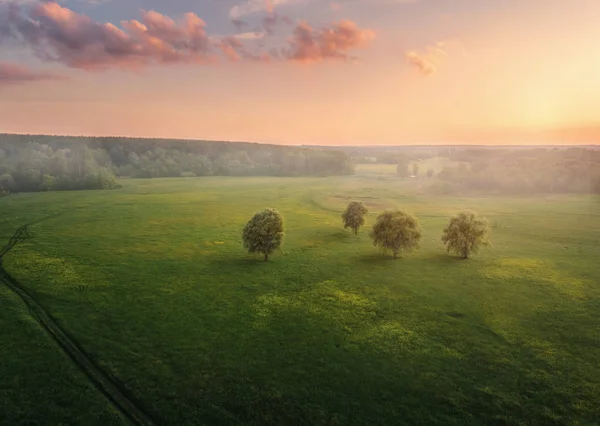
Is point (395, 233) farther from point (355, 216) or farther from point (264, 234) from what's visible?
point (264, 234)

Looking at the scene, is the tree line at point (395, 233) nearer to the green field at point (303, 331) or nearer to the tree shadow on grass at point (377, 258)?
the tree shadow on grass at point (377, 258)

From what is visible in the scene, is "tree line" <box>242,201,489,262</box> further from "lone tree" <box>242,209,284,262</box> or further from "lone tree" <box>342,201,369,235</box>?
"lone tree" <box>342,201,369,235</box>

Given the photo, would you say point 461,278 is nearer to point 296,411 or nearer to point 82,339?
point 296,411

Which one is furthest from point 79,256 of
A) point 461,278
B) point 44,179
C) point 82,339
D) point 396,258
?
point 44,179

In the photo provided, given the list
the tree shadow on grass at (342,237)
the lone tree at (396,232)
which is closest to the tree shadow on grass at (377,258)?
the lone tree at (396,232)

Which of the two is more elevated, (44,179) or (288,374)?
(44,179)

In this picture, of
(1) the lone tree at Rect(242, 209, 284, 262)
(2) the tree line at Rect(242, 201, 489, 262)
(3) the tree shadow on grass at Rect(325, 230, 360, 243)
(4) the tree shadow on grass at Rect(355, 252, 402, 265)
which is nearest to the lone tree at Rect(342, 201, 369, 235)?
(3) the tree shadow on grass at Rect(325, 230, 360, 243)
